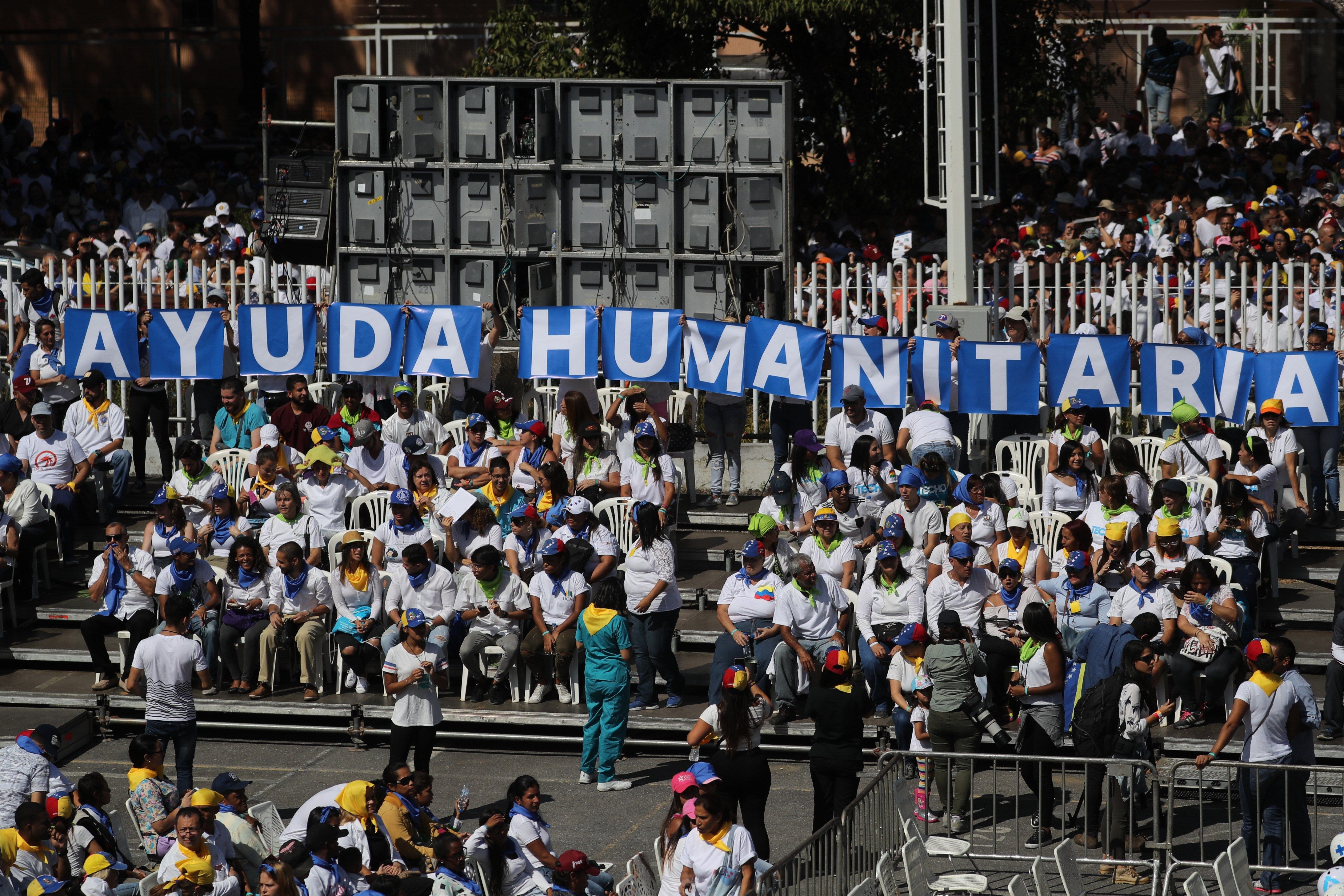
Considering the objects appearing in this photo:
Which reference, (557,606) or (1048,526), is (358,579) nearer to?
(557,606)

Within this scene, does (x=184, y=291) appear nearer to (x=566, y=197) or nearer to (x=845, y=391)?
(x=566, y=197)

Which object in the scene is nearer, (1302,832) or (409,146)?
(1302,832)

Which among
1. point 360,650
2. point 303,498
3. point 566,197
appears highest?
point 566,197

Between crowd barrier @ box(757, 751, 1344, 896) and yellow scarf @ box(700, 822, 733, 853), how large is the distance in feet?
1.46

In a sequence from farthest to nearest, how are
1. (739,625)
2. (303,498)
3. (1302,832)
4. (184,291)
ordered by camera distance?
(184,291) < (303,498) < (739,625) < (1302,832)

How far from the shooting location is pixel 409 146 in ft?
60.4

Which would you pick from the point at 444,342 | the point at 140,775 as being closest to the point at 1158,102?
the point at 444,342

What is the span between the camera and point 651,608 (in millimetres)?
14391

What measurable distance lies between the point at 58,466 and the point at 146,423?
165cm

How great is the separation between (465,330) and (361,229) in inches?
66.9

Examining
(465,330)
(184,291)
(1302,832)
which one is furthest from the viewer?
(184,291)

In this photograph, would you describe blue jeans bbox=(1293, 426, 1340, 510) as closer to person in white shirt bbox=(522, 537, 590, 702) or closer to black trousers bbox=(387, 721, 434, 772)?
person in white shirt bbox=(522, 537, 590, 702)

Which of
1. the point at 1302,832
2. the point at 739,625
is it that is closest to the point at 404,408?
the point at 739,625

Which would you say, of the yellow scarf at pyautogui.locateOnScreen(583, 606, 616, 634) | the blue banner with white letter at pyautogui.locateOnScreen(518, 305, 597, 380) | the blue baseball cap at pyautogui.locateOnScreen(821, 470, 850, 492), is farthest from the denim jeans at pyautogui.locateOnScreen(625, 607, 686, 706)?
the blue banner with white letter at pyautogui.locateOnScreen(518, 305, 597, 380)
